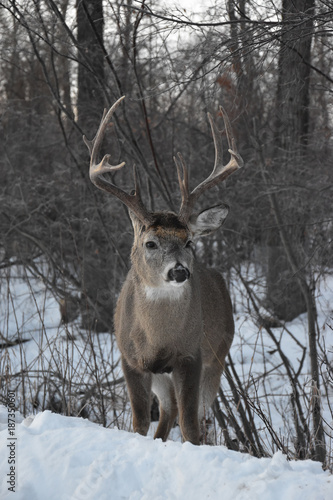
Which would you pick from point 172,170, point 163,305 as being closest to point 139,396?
point 163,305

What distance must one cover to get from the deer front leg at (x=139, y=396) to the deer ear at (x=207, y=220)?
1.30 m

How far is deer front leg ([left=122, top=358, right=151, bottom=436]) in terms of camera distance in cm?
475

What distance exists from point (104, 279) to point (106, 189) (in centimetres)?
457

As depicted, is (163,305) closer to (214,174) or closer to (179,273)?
(179,273)

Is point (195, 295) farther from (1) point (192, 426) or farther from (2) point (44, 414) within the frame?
(2) point (44, 414)

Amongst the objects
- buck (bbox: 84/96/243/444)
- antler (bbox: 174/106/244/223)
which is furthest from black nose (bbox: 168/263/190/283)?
antler (bbox: 174/106/244/223)

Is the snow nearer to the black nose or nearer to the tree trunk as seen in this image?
the black nose

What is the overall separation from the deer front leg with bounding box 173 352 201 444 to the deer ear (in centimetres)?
112

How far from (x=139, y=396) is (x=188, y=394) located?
0.41 m

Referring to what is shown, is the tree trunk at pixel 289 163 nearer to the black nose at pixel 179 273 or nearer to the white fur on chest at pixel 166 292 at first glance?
the white fur on chest at pixel 166 292

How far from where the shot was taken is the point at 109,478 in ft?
9.75

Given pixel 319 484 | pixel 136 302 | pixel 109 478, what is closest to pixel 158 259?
pixel 136 302

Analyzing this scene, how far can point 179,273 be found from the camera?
4.32m

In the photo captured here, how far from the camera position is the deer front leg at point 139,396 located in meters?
4.75
